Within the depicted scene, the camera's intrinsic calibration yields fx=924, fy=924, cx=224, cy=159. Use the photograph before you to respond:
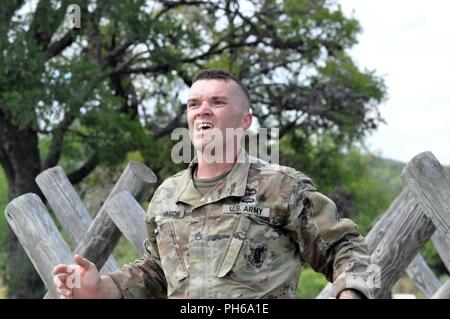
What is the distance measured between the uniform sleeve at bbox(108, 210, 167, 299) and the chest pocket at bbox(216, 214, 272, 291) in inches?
14.0

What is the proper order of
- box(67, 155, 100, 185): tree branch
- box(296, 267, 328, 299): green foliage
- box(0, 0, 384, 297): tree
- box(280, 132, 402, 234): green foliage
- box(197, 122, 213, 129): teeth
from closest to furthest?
box(197, 122, 213, 129): teeth → box(0, 0, 384, 297): tree → box(67, 155, 100, 185): tree branch → box(296, 267, 328, 299): green foliage → box(280, 132, 402, 234): green foliage

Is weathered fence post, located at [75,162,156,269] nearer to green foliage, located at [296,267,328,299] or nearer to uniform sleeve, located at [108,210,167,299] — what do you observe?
uniform sleeve, located at [108,210,167,299]

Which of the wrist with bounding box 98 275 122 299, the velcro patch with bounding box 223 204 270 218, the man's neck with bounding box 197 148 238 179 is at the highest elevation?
the man's neck with bounding box 197 148 238 179

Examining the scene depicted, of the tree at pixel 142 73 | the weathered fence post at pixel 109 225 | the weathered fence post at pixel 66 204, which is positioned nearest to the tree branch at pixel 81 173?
the tree at pixel 142 73

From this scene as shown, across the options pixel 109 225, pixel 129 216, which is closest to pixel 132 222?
pixel 129 216

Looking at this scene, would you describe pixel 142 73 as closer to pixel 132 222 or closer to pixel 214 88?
pixel 132 222

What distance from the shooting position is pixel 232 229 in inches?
124

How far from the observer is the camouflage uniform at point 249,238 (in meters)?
3.06

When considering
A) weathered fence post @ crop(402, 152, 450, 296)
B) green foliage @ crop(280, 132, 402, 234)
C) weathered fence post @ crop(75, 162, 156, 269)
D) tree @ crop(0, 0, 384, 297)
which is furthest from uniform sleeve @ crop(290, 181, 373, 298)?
green foliage @ crop(280, 132, 402, 234)

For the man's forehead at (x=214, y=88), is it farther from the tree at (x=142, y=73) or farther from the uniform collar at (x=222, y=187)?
the tree at (x=142, y=73)

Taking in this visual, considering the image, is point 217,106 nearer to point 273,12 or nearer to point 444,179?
point 444,179

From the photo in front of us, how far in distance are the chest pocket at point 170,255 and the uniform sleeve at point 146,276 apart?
0.32 ft

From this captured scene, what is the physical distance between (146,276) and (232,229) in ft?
1.36

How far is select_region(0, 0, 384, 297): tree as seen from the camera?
15.0 m
